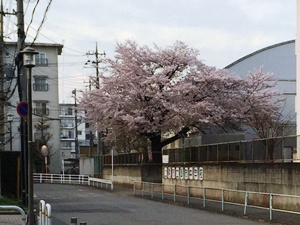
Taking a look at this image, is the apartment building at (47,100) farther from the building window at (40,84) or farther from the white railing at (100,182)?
the white railing at (100,182)

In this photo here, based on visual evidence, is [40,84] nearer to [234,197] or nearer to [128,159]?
[128,159]

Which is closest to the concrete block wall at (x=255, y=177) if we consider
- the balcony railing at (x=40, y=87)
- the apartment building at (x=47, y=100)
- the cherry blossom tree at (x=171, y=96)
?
the cherry blossom tree at (x=171, y=96)

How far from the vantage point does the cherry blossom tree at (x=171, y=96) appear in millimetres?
34438

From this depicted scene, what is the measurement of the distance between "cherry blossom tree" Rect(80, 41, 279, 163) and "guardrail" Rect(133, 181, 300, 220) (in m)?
4.66

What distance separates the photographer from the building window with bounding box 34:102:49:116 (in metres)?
64.2

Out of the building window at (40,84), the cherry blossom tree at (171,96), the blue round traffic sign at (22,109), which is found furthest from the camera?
the building window at (40,84)

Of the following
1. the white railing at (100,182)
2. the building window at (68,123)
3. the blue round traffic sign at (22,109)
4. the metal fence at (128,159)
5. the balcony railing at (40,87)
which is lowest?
the white railing at (100,182)

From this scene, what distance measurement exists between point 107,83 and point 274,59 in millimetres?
16090

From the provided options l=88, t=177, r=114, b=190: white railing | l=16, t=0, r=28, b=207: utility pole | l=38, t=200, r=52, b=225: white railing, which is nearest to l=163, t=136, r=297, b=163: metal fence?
l=88, t=177, r=114, b=190: white railing

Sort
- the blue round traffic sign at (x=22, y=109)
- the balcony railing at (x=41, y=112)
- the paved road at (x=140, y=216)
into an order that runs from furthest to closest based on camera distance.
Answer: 1. the balcony railing at (x=41, y=112)
2. the blue round traffic sign at (x=22, y=109)
3. the paved road at (x=140, y=216)

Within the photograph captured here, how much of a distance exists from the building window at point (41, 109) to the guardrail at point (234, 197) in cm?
3176

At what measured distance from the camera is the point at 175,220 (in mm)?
17078

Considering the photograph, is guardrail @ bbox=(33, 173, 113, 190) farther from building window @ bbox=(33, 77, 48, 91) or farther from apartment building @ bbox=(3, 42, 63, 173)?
building window @ bbox=(33, 77, 48, 91)

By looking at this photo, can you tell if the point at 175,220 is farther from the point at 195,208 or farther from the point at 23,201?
the point at 23,201
